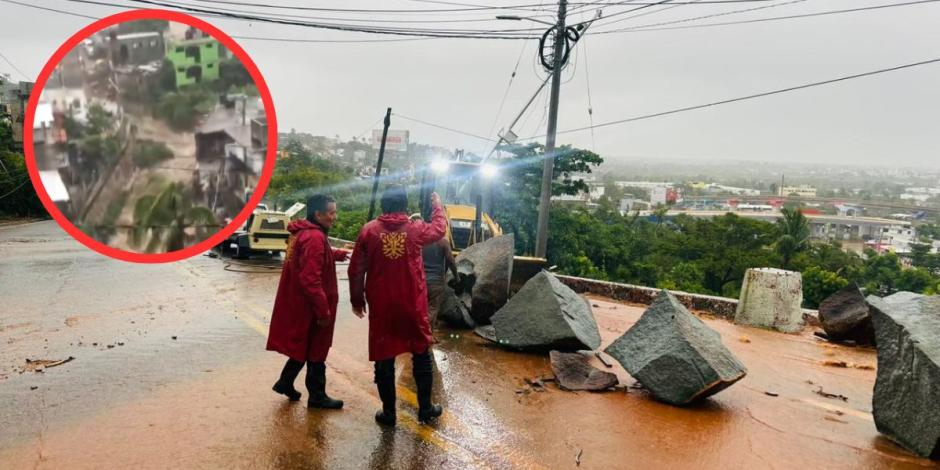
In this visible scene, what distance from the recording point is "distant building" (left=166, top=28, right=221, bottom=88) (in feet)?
7.16

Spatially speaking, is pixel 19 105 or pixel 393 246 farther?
pixel 393 246

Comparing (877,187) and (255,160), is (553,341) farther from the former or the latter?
(877,187)

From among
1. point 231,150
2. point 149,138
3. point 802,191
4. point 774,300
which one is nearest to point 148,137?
point 149,138

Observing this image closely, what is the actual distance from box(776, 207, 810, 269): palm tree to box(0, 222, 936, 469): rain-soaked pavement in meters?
39.9

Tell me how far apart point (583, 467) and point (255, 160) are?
2733 millimetres

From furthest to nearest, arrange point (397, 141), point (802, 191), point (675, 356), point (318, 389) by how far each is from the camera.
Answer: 1. point (802, 191)
2. point (397, 141)
3. point (675, 356)
4. point (318, 389)

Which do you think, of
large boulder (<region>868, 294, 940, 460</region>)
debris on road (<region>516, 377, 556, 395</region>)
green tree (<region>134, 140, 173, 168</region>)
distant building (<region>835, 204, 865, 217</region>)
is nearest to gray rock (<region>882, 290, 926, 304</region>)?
large boulder (<region>868, 294, 940, 460</region>)

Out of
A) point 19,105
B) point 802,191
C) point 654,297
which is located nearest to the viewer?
point 19,105

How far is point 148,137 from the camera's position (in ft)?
6.88

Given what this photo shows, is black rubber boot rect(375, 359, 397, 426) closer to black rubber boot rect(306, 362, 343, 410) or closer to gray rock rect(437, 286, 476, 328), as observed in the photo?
black rubber boot rect(306, 362, 343, 410)

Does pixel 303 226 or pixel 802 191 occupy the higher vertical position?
pixel 303 226

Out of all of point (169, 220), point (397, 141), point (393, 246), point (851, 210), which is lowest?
point (851, 210)

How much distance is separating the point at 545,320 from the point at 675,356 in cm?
160

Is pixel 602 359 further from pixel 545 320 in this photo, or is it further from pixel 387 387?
pixel 387 387
